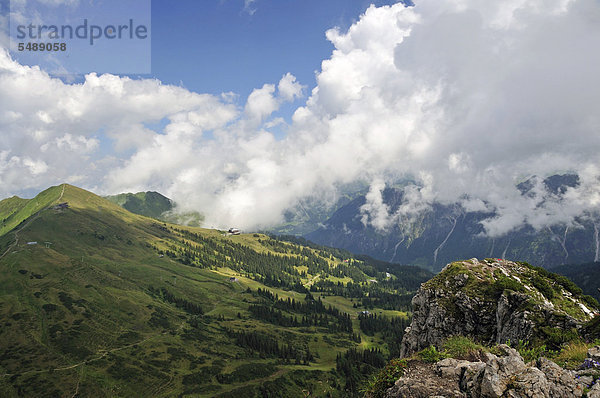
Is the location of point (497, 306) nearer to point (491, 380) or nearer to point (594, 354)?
point (594, 354)

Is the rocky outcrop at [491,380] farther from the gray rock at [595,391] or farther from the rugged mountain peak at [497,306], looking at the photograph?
the rugged mountain peak at [497,306]

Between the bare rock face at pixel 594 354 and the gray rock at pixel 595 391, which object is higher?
the bare rock face at pixel 594 354

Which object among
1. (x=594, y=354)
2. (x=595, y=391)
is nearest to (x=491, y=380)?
(x=595, y=391)

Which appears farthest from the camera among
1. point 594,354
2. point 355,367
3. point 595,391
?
point 355,367

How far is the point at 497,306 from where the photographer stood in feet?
139

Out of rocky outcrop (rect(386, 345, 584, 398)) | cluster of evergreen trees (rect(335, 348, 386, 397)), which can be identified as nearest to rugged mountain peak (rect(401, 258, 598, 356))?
rocky outcrop (rect(386, 345, 584, 398))

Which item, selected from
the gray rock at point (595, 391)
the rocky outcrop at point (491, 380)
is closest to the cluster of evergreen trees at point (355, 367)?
the rocky outcrop at point (491, 380)

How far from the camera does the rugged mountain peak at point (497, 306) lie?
115 ft

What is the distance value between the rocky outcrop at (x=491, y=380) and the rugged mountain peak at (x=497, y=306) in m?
19.6

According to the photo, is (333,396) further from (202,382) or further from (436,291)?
(436,291)

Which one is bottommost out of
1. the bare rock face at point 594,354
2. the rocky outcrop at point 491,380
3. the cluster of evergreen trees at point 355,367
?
the cluster of evergreen trees at point 355,367

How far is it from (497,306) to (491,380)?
33.6m

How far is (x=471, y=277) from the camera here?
48.3m

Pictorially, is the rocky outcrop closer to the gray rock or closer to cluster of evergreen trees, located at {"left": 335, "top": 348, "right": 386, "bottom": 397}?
the gray rock
